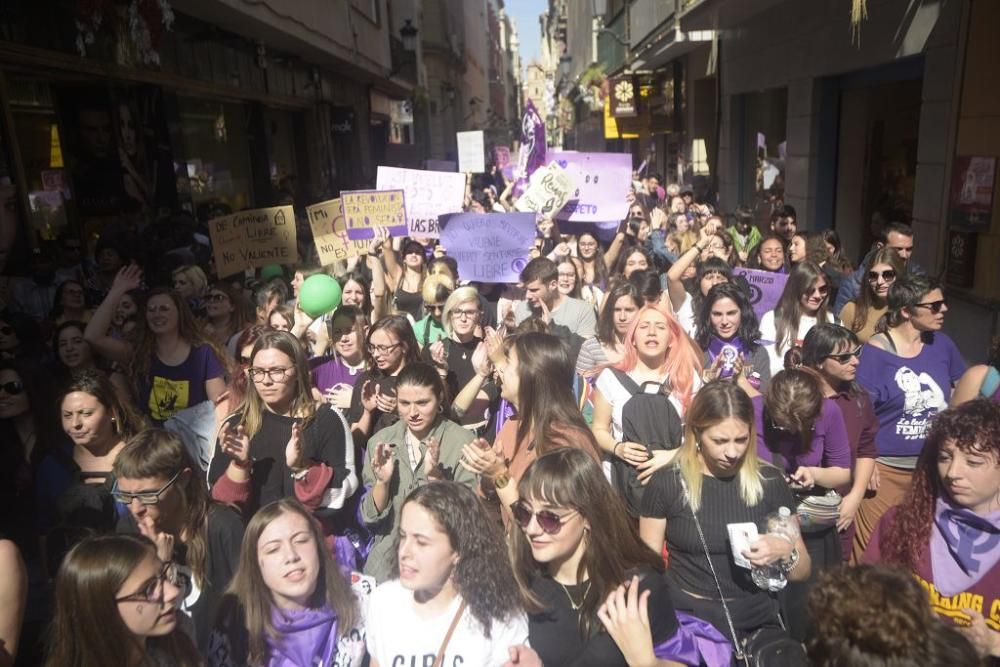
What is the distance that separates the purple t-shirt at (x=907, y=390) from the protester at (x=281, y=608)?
2962mm

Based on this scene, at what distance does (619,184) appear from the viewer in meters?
7.98

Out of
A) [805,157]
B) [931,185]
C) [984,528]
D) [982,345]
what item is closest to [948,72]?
[931,185]

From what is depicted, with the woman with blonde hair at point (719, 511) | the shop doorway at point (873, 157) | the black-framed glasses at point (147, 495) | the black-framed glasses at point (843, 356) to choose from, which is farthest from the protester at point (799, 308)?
the shop doorway at point (873, 157)

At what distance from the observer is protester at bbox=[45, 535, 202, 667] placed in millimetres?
2154

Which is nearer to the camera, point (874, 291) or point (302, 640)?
point (302, 640)

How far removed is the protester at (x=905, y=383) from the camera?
3.92 metres

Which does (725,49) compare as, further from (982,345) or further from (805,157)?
(982,345)

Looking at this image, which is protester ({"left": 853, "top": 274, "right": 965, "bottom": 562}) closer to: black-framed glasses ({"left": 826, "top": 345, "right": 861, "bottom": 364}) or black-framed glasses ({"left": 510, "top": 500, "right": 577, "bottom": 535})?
black-framed glasses ({"left": 826, "top": 345, "right": 861, "bottom": 364})

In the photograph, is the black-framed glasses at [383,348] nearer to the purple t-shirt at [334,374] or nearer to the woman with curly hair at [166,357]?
the purple t-shirt at [334,374]

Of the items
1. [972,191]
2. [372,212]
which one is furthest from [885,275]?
Answer: [372,212]

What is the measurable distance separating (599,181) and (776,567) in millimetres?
5873

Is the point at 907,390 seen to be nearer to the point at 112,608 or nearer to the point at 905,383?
the point at 905,383

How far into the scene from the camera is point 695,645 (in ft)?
7.98

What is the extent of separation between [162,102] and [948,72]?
861cm
